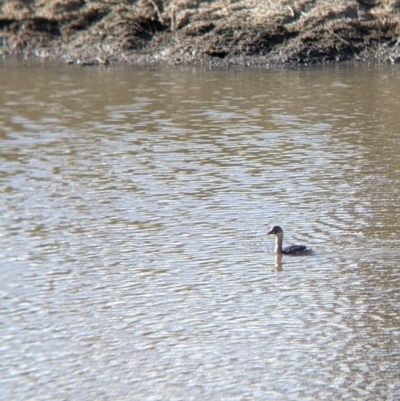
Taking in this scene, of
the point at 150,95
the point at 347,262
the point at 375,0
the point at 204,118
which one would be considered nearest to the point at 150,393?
the point at 347,262

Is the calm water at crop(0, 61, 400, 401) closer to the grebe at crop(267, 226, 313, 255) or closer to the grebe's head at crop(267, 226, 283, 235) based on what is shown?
the grebe at crop(267, 226, 313, 255)

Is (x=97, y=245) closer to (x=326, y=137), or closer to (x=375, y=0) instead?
(x=326, y=137)

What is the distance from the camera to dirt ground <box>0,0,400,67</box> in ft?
74.8

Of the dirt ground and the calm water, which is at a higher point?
the dirt ground

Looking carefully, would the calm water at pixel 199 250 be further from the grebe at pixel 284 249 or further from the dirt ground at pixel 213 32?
the dirt ground at pixel 213 32

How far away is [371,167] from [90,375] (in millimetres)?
6665

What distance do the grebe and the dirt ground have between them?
13356 millimetres

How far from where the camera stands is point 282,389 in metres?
6.76

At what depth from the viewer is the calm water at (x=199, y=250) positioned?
709 cm

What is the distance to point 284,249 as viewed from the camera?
9.45m

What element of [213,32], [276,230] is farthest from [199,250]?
[213,32]

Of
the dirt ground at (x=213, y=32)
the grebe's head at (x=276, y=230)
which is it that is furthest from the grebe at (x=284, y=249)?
the dirt ground at (x=213, y=32)

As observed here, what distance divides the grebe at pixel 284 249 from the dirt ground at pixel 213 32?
1336cm

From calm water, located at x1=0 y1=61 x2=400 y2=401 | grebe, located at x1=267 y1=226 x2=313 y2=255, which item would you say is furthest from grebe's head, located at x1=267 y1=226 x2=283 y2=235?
calm water, located at x1=0 y1=61 x2=400 y2=401
